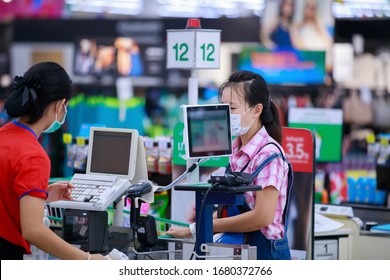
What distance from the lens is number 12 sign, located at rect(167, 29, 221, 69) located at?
5.48 metres

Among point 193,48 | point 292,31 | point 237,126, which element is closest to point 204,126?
point 237,126

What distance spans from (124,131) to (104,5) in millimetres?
8640

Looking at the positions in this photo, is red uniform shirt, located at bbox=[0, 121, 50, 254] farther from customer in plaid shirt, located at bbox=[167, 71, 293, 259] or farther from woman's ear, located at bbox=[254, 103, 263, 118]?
woman's ear, located at bbox=[254, 103, 263, 118]

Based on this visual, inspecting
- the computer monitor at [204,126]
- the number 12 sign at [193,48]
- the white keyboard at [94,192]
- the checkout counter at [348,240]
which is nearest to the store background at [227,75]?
the checkout counter at [348,240]

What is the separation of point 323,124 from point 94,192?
4068mm

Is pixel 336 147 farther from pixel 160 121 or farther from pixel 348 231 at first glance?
pixel 160 121

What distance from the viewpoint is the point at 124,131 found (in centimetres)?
421

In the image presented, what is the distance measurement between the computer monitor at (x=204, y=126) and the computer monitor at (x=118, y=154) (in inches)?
18.8

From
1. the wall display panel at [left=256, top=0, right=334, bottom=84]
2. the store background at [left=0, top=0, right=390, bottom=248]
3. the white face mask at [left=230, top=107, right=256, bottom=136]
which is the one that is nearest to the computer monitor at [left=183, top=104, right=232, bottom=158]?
the white face mask at [left=230, top=107, right=256, bottom=136]

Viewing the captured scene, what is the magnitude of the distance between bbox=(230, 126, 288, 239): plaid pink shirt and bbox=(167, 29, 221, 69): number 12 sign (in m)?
1.58

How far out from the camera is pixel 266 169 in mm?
3826

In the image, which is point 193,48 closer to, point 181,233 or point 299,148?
point 299,148

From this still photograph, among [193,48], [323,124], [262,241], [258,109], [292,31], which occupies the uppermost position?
[292,31]

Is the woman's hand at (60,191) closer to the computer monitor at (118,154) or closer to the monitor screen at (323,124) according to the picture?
the computer monitor at (118,154)
